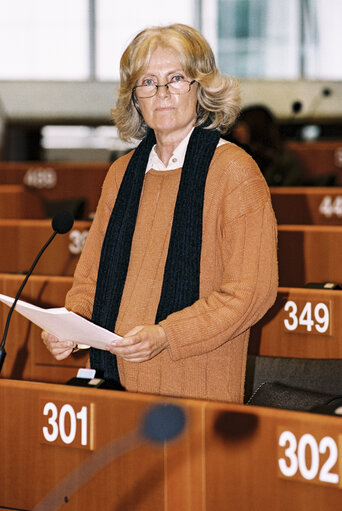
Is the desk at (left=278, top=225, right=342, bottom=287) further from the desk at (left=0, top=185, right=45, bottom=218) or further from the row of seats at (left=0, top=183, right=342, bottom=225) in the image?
the desk at (left=0, top=185, right=45, bottom=218)

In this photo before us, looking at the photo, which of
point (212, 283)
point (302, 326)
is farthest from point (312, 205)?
point (212, 283)

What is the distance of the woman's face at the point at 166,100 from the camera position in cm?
168

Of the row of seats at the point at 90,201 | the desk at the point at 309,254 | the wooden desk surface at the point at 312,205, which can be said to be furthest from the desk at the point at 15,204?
the desk at the point at 309,254

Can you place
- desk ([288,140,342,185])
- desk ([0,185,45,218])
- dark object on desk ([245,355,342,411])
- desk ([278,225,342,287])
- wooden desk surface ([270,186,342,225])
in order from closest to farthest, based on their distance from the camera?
1. dark object on desk ([245,355,342,411])
2. desk ([278,225,342,287])
3. wooden desk surface ([270,186,342,225])
4. desk ([0,185,45,218])
5. desk ([288,140,342,185])

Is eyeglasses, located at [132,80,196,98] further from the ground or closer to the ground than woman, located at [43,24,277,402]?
further from the ground

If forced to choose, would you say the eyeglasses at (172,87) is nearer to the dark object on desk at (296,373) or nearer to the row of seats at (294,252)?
the dark object on desk at (296,373)

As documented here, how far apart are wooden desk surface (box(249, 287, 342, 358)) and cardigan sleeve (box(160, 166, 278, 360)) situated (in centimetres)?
105

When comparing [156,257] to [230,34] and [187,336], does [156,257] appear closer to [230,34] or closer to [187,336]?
[187,336]

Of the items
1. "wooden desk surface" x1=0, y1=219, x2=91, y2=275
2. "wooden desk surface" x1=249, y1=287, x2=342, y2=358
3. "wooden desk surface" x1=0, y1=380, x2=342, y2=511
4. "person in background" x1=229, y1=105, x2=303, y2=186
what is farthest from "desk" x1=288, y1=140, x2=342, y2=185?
"wooden desk surface" x1=0, y1=380, x2=342, y2=511

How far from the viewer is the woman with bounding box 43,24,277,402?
5.03 ft

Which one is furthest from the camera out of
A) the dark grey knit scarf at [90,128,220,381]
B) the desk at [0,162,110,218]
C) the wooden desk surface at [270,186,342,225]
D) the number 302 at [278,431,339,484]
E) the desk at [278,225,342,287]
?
the desk at [0,162,110,218]

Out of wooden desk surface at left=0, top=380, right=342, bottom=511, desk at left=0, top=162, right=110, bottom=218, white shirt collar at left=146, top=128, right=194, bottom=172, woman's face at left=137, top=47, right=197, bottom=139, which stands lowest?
wooden desk surface at left=0, top=380, right=342, bottom=511

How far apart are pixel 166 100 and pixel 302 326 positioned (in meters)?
1.20

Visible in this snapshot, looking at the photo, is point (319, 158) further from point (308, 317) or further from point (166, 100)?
point (166, 100)
